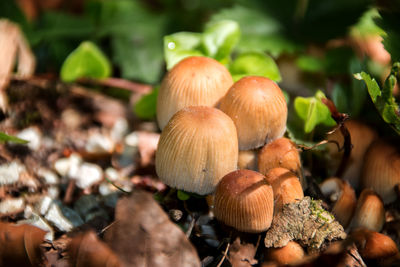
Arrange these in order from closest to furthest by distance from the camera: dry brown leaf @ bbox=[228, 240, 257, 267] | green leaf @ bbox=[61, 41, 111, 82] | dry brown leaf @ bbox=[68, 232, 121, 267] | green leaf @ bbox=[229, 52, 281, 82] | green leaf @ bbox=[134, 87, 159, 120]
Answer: dry brown leaf @ bbox=[68, 232, 121, 267], dry brown leaf @ bbox=[228, 240, 257, 267], green leaf @ bbox=[229, 52, 281, 82], green leaf @ bbox=[134, 87, 159, 120], green leaf @ bbox=[61, 41, 111, 82]

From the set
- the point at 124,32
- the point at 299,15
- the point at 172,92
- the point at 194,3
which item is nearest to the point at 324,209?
the point at 172,92

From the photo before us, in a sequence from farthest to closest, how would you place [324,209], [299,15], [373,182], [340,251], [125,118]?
[299,15] < [125,118] < [373,182] < [324,209] < [340,251]

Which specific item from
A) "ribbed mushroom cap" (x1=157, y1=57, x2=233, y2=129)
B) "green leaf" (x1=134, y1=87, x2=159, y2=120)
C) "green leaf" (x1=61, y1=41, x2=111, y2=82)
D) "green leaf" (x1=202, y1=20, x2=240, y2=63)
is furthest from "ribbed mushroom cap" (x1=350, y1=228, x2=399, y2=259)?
"green leaf" (x1=61, y1=41, x2=111, y2=82)

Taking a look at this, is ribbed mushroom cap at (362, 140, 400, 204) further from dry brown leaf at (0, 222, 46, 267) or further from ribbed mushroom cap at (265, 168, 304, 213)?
dry brown leaf at (0, 222, 46, 267)

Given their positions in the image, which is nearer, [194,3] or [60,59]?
[60,59]

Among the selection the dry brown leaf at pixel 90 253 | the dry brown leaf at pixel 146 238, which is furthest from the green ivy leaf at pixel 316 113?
the dry brown leaf at pixel 90 253

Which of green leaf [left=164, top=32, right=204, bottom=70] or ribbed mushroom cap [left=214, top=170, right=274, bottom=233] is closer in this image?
ribbed mushroom cap [left=214, top=170, right=274, bottom=233]

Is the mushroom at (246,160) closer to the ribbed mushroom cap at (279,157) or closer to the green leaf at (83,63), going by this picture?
the ribbed mushroom cap at (279,157)

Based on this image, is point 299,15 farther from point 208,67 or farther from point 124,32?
point 208,67
